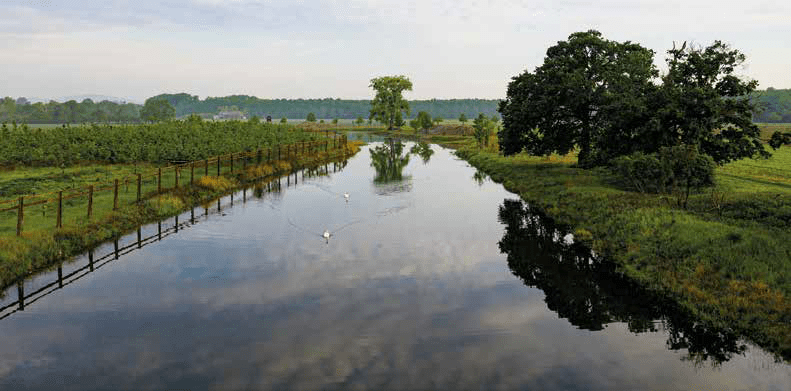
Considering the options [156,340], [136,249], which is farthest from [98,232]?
[156,340]

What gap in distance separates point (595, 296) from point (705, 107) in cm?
1885

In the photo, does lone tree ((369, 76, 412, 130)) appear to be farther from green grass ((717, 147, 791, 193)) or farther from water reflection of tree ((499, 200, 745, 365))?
water reflection of tree ((499, 200, 745, 365))

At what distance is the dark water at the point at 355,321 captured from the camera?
1245 cm

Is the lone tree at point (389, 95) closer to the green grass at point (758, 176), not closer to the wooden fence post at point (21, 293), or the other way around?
the green grass at point (758, 176)

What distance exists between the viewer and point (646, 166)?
30297mm

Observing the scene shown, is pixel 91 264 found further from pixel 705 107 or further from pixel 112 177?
pixel 705 107

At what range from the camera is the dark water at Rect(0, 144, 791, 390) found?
12.4 metres

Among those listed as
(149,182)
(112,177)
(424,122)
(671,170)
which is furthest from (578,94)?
(424,122)

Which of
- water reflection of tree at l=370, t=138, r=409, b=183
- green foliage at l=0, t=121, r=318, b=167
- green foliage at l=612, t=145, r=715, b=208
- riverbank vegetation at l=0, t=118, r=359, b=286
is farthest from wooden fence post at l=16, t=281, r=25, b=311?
water reflection of tree at l=370, t=138, r=409, b=183

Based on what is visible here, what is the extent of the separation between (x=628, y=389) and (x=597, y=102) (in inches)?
1337

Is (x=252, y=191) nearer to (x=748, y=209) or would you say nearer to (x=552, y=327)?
(x=552, y=327)

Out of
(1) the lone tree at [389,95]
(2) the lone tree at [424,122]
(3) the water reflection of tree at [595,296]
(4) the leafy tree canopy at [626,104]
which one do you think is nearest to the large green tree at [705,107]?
(4) the leafy tree canopy at [626,104]

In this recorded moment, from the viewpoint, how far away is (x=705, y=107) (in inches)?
1203

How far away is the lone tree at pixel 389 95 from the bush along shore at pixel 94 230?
376ft
